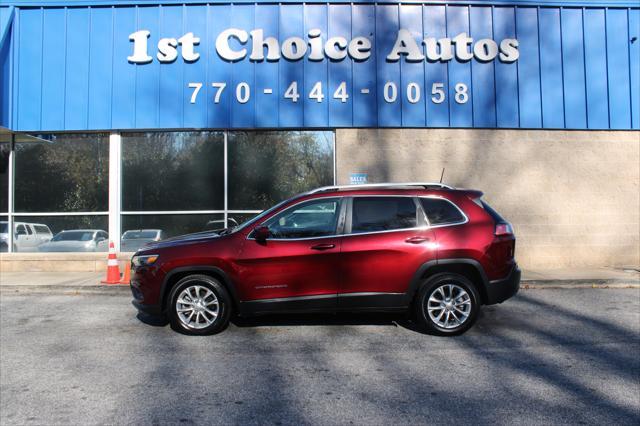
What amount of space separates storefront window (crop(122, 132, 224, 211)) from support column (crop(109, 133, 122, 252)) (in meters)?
0.12

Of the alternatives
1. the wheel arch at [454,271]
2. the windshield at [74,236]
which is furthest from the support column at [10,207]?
the wheel arch at [454,271]

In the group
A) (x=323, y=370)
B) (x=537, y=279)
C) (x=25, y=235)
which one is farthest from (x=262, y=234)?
(x=25, y=235)

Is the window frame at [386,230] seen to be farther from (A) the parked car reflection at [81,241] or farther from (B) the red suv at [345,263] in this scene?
(A) the parked car reflection at [81,241]

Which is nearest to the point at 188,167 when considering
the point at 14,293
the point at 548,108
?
the point at 14,293

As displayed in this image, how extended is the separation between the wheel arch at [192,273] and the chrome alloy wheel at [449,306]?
2.40 m

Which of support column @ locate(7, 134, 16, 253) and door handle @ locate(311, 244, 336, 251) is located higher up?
support column @ locate(7, 134, 16, 253)

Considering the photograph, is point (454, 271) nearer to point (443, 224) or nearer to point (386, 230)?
point (443, 224)

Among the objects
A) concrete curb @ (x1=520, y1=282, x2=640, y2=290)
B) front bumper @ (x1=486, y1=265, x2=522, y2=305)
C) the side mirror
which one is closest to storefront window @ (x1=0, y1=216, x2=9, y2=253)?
the side mirror

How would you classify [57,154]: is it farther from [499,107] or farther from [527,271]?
[527,271]

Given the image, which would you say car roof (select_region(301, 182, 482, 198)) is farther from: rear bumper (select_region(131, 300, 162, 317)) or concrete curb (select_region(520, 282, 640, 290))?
concrete curb (select_region(520, 282, 640, 290))

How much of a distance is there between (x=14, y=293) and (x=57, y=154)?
4.00 metres

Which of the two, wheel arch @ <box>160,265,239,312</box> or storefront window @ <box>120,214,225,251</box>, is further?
storefront window @ <box>120,214,225,251</box>

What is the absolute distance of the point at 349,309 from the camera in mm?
5824

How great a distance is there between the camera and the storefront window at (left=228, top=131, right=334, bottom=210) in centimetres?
1138
